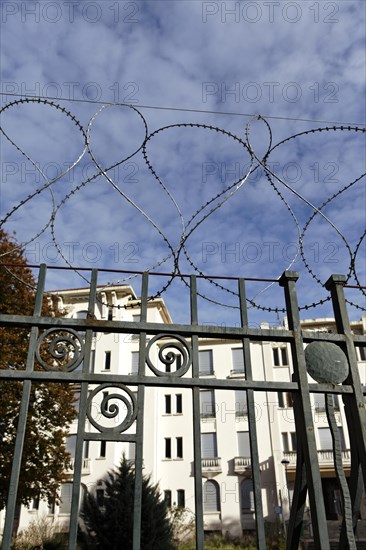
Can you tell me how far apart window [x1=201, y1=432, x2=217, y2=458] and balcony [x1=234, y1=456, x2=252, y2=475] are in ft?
4.69

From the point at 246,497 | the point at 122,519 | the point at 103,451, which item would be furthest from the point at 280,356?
the point at 122,519

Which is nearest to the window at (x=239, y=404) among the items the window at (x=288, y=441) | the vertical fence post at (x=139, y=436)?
the window at (x=288, y=441)

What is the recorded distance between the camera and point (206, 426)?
1106 inches

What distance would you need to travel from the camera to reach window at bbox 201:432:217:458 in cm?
2742

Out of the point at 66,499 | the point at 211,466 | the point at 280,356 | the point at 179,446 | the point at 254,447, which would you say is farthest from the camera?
the point at 280,356

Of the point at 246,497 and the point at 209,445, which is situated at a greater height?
the point at 209,445

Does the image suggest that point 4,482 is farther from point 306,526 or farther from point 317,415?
point 317,415

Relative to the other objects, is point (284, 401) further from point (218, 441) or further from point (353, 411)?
point (353, 411)

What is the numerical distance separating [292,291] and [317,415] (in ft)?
82.8

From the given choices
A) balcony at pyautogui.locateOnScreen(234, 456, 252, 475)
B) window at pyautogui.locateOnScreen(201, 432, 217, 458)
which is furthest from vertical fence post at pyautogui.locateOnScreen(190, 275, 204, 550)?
window at pyautogui.locateOnScreen(201, 432, 217, 458)

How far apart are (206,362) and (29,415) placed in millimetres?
16935

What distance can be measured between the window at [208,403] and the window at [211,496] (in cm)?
369

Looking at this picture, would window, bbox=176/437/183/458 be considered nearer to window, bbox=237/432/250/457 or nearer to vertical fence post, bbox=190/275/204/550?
window, bbox=237/432/250/457

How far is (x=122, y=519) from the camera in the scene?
642 inches
